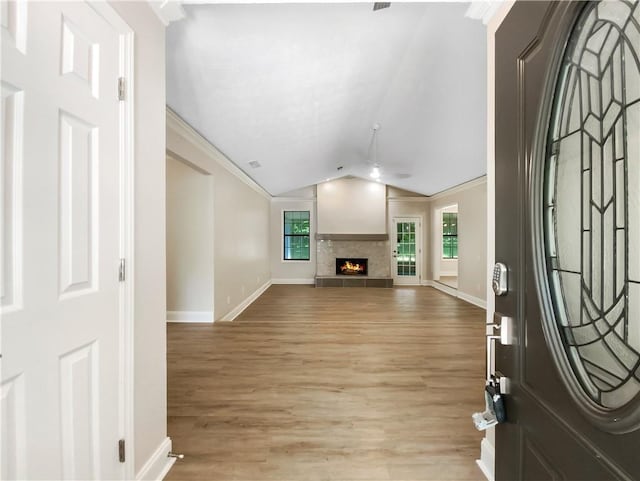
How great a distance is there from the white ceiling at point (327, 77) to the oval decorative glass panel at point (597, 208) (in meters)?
1.80

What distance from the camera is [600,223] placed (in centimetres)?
71

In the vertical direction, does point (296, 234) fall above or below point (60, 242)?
above

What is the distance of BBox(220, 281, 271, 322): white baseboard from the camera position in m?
4.91

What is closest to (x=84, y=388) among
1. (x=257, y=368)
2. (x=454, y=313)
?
(x=257, y=368)

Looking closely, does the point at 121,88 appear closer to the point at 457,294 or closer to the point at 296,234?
the point at 457,294

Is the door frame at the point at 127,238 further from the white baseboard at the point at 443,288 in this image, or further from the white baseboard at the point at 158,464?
the white baseboard at the point at 443,288

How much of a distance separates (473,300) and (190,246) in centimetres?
551

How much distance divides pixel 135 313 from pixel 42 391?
449mm

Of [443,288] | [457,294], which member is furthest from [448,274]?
[457,294]

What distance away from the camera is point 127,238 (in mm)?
1278

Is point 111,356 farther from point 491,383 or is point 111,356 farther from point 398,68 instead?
point 398,68

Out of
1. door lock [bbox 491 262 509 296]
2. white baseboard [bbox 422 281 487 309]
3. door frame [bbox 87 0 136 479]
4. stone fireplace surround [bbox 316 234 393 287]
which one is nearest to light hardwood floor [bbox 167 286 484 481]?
door frame [bbox 87 0 136 479]

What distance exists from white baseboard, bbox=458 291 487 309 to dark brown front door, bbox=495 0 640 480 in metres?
5.30

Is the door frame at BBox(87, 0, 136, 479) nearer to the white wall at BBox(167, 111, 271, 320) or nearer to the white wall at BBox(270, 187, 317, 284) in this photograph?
the white wall at BBox(167, 111, 271, 320)
